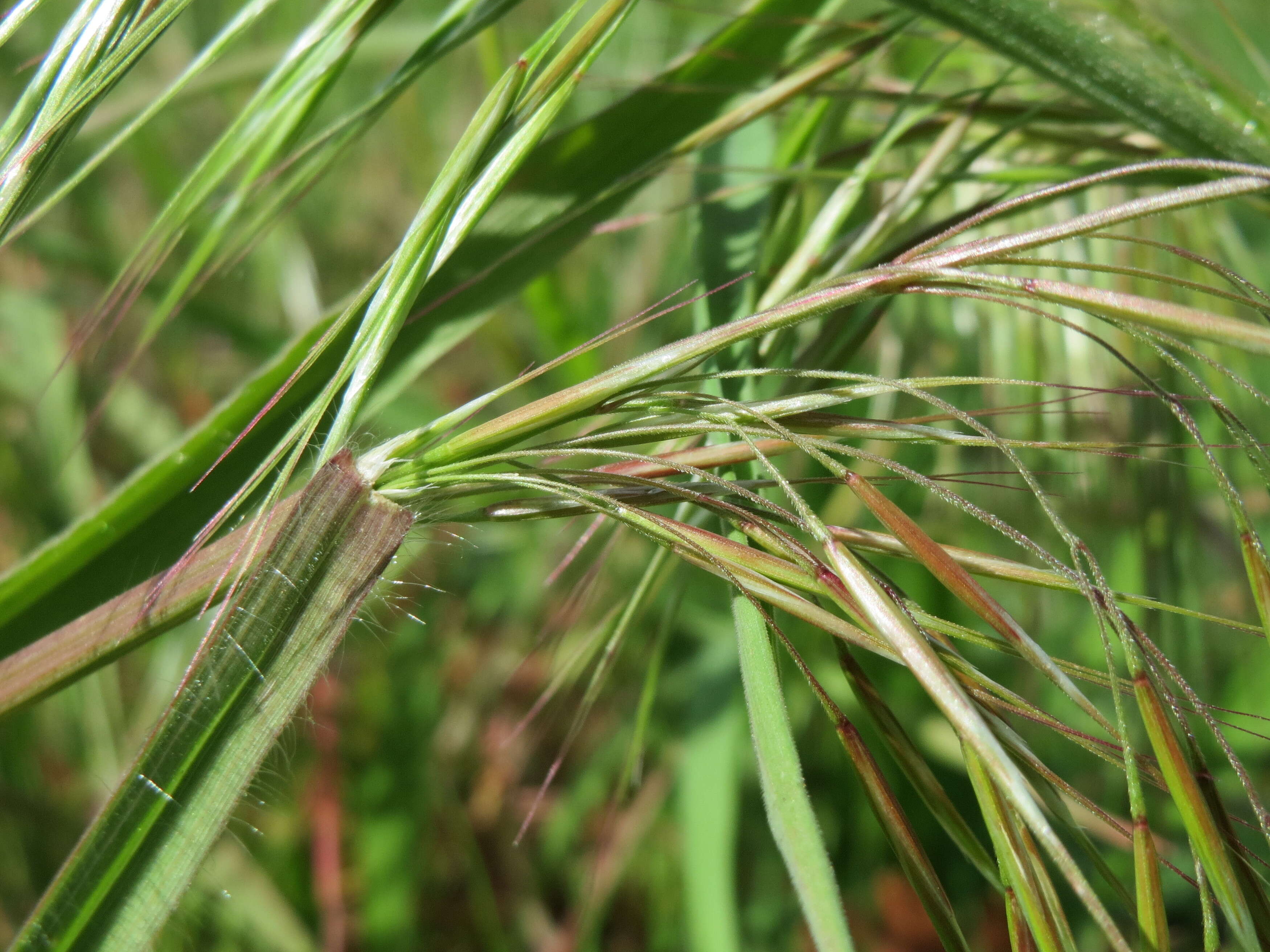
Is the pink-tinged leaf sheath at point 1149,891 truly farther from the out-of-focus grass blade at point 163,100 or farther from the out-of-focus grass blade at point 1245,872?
the out-of-focus grass blade at point 163,100

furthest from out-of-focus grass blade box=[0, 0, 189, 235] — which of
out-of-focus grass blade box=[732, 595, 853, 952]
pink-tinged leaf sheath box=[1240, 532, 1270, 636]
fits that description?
pink-tinged leaf sheath box=[1240, 532, 1270, 636]

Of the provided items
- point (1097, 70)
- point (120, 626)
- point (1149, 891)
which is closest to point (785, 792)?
point (1149, 891)

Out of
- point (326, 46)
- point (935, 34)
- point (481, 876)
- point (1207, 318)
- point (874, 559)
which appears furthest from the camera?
point (481, 876)

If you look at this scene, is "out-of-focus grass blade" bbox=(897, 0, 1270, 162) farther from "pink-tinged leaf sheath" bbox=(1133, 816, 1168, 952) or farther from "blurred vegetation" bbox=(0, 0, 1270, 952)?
"pink-tinged leaf sheath" bbox=(1133, 816, 1168, 952)

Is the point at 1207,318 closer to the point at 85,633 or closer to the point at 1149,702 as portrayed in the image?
the point at 1149,702

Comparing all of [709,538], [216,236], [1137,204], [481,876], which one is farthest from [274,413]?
[481,876]

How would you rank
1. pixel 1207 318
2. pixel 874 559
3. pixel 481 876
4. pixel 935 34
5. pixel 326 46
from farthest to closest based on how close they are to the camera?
pixel 481 876
pixel 874 559
pixel 935 34
pixel 326 46
pixel 1207 318

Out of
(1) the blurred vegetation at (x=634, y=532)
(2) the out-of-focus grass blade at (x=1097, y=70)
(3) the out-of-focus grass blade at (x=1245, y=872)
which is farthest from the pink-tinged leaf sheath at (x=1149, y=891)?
(2) the out-of-focus grass blade at (x=1097, y=70)
